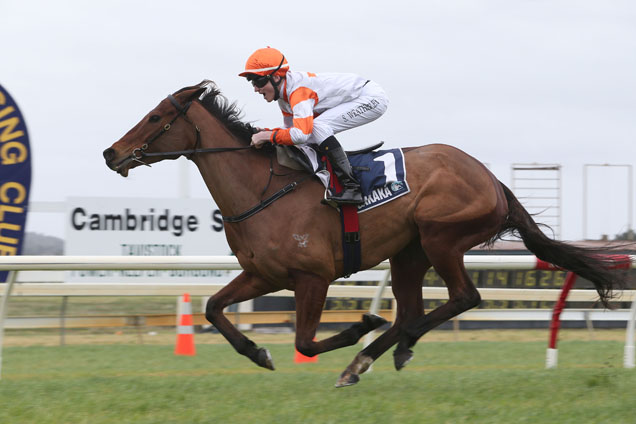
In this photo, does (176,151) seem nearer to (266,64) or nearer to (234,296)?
(266,64)

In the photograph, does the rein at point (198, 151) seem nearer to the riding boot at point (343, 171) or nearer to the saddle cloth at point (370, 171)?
the saddle cloth at point (370, 171)

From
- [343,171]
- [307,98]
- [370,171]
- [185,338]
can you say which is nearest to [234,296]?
[343,171]

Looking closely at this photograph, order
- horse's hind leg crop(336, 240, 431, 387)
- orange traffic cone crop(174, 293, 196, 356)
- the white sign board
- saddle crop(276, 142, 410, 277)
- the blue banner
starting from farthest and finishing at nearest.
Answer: the white sign board
the blue banner
orange traffic cone crop(174, 293, 196, 356)
horse's hind leg crop(336, 240, 431, 387)
saddle crop(276, 142, 410, 277)

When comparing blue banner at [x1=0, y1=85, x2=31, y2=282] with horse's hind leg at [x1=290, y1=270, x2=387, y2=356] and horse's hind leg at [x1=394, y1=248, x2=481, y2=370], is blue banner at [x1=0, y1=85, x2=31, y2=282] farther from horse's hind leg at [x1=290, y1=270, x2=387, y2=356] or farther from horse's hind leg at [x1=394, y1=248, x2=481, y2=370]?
horse's hind leg at [x1=394, y1=248, x2=481, y2=370]

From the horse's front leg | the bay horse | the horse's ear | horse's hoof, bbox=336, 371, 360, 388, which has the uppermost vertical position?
the horse's ear

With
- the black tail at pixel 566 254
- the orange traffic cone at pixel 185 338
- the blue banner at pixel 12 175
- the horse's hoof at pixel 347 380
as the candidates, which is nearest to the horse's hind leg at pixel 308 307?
the horse's hoof at pixel 347 380

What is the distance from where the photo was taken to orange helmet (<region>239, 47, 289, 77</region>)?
5.06 metres

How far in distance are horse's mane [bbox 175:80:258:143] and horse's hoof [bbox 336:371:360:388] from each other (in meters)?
1.56

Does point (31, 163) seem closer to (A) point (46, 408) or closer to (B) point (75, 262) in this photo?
(B) point (75, 262)

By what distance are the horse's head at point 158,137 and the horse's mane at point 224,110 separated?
117 millimetres

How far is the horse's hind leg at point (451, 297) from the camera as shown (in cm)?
520

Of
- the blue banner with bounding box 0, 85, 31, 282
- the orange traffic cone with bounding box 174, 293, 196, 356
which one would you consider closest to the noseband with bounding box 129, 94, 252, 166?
the orange traffic cone with bounding box 174, 293, 196, 356

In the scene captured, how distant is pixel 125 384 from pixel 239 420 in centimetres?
124

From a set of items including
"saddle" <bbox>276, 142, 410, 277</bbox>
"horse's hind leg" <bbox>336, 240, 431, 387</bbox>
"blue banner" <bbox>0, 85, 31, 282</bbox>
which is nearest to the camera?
"saddle" <bbox>276, 142, 410, 277</bbox>
